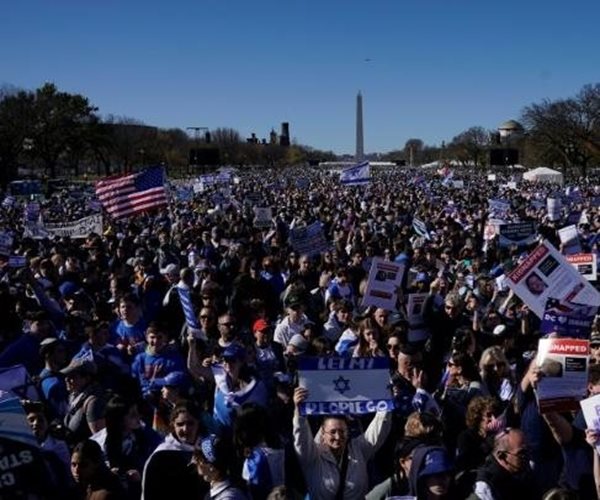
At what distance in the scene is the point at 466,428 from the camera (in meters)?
5.65

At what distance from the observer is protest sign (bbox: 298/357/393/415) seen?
505cm

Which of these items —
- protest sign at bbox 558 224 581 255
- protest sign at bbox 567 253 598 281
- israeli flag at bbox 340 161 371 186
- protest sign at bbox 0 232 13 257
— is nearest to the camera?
protest sign at bbox 567 253 598 281

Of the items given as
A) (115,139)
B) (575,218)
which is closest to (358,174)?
(575,218)

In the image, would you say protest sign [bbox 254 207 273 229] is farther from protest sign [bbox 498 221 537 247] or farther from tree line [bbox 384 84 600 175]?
tree line [bbox 384 84 600 175]

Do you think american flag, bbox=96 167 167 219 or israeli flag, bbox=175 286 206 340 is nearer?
israeli flag, bbox=175 286 206 340

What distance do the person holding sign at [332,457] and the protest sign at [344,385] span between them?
58mm

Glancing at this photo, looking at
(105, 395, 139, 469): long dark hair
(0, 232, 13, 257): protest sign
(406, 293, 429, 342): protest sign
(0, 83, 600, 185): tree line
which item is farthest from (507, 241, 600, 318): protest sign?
(0, 83, 600, 185): tree line

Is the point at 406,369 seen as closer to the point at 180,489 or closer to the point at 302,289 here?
the point at 180,489

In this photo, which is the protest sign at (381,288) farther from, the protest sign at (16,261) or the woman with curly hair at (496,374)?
the protest sign at (16,261)

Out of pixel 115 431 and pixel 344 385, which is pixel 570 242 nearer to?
pixel 344 385

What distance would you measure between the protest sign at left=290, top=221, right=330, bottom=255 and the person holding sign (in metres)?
9.78

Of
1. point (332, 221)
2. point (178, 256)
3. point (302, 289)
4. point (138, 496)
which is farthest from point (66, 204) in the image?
point (138, 496)

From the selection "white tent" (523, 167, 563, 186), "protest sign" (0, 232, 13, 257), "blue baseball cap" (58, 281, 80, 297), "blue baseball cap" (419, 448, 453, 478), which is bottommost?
"white tent" (523, 167, 563, 186)

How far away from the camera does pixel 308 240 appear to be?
1503cm
